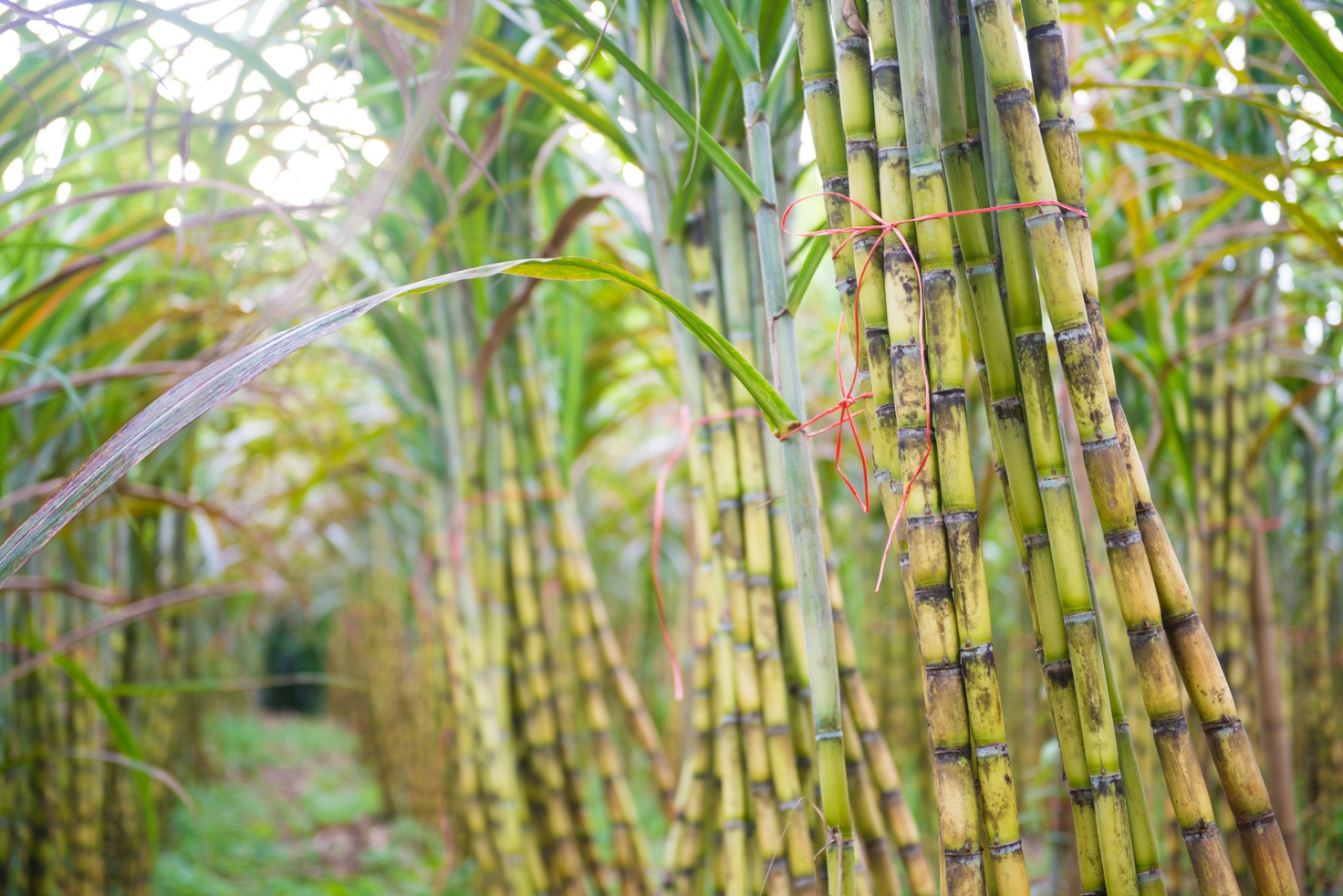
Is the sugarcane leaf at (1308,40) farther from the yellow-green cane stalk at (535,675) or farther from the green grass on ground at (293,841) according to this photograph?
the green grass on ground at (293,841)

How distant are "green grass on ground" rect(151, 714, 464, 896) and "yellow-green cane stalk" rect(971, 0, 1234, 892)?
136 centimetres

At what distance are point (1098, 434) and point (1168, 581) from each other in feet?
0.30

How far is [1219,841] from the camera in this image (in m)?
0.43

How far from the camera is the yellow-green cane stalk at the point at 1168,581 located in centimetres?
43

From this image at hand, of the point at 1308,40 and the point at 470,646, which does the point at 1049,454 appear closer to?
the point at 1308,40

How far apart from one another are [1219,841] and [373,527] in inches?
117

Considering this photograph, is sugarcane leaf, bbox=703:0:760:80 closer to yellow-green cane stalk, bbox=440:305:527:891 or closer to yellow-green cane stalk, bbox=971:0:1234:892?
yellow-green cane stalk, bbox=971:0:1234:892

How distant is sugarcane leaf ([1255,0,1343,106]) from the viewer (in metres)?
0.44

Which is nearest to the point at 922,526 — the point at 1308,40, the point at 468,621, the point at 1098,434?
the point at 1098,434

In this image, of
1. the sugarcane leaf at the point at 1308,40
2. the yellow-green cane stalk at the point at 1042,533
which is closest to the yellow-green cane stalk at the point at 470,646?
the yellow-green cane stalk at the point at 1042,533

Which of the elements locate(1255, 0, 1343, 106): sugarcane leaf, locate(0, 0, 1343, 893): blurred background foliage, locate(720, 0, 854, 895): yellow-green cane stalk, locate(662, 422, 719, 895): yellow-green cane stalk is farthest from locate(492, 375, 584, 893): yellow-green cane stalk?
locate(1255, 0, 1343, 106): sugarcane leaf

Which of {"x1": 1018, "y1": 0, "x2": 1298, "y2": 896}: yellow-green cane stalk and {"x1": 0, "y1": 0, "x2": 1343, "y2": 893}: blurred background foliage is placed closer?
{"x1": 1018, "y1": 0, "x2": 1298, "y2": 896}: yellow-green cane stalk

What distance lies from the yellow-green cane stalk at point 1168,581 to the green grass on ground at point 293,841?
1.37 m

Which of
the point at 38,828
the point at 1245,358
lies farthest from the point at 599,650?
the point at 1245,358
